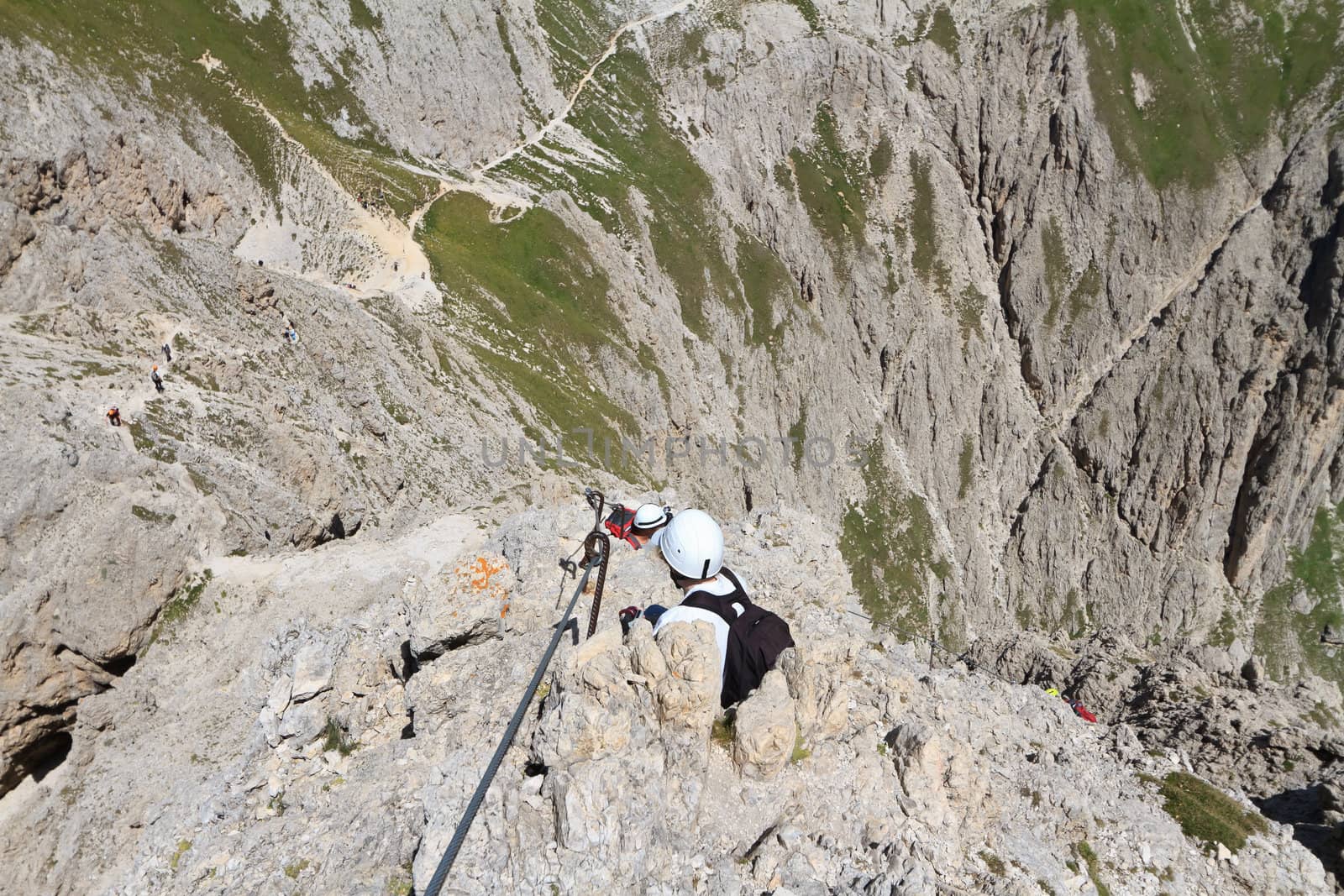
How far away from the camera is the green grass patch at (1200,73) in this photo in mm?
85375

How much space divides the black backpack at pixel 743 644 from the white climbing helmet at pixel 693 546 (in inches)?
20.1

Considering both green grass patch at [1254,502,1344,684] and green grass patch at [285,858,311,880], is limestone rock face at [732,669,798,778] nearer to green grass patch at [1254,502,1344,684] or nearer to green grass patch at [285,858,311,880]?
green grass patch at [285,858,311,880]

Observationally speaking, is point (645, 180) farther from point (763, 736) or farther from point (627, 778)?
point (627, 778)

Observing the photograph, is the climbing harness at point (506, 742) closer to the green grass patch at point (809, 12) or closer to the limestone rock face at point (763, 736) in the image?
the limestone rock face at point (763, 736)

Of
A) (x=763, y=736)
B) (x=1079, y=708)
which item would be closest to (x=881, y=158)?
(x=1079, y=708)

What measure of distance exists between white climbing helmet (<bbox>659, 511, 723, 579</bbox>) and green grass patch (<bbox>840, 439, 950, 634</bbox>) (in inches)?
2651

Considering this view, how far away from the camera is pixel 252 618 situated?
2420 centimetres

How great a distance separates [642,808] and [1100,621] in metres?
89.3

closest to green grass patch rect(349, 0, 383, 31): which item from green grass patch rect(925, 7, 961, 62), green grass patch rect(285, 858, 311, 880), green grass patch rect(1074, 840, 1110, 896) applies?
green grass patch rect(925, 7, 961, 62)

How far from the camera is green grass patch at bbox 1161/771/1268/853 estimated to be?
47.4 feet

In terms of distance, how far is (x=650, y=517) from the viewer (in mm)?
16047

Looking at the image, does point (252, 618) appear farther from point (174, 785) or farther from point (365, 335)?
point (365, 335)

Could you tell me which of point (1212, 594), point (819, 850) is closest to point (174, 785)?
point (819, 850)

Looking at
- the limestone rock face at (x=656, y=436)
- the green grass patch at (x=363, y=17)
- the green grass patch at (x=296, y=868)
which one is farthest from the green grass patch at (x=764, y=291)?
the green grass patch at (x=296, y=868)
